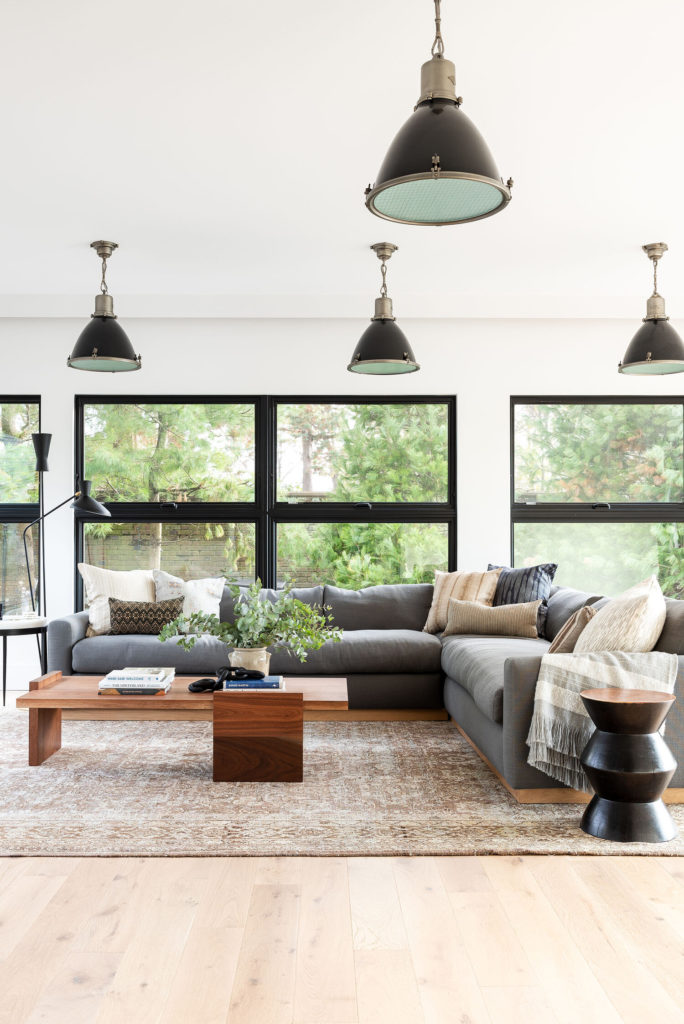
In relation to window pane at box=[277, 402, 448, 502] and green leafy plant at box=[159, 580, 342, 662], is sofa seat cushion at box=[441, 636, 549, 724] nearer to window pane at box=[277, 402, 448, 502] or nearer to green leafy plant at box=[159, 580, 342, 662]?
green leafy plant at box=[159, 580, 342, 662]

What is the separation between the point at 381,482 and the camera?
6.61 meters

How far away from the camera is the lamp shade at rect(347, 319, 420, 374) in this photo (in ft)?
16.3

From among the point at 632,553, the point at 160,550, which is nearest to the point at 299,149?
the point at 160,550

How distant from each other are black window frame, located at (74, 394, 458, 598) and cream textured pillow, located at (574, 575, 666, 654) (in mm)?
2846

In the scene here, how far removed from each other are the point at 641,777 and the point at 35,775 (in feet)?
8.89

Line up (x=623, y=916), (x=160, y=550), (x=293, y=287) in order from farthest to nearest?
(x=160, y=550) → (x=293, y=287) → (x=623, y=916)

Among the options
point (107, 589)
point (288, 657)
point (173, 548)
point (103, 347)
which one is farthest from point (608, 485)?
point (103, 347)

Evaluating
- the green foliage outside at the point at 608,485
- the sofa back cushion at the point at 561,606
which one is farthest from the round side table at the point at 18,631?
the green foliage outside at the point at 608,485

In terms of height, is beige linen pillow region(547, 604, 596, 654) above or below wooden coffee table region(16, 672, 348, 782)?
above

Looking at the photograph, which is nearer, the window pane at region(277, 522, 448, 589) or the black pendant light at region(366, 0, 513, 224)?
the black pendant light at region(366, 0, 513, 224)

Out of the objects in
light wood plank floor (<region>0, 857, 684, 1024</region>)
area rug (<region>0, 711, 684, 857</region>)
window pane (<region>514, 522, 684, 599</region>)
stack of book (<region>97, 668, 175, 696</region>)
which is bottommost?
area rug (<region>0, 711, 684, 857</region>)

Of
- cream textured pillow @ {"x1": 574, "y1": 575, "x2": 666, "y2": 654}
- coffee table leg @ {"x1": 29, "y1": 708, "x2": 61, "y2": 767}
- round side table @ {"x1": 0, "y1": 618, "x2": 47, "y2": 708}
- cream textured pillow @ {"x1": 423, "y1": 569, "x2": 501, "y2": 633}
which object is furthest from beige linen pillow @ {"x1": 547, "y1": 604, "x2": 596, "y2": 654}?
round side table @ {"x1": 0, "y1": 618, "x2": 47, "y2": 708}

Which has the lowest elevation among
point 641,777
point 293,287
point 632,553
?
point 641,777

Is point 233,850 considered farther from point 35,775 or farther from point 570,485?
point 570,485
